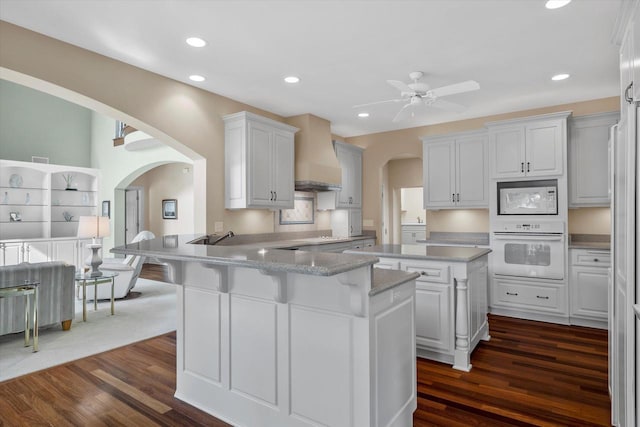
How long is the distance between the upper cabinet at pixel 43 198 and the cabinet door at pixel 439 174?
699 cm

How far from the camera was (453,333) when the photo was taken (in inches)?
120

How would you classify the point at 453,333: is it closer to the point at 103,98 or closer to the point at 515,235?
the point at 515,235

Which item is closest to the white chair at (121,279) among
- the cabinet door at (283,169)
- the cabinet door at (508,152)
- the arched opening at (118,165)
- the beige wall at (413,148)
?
the arched opening at (118,165)

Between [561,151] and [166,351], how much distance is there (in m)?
4.90

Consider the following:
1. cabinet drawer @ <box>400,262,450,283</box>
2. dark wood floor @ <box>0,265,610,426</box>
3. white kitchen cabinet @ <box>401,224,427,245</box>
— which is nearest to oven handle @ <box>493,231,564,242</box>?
dark wood floor @ <box>0,265,610,426</box>

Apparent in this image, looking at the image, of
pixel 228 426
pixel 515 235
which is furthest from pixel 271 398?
pixel 515 235

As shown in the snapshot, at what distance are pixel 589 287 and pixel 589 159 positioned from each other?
1527mm

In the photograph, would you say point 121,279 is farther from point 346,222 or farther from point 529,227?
point 529,227

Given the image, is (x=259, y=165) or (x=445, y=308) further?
(x=259, y=165)

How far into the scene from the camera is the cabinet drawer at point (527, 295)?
442 cm

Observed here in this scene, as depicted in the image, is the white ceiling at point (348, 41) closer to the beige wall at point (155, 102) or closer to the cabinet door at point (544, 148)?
the beige wall at point (155, 102)

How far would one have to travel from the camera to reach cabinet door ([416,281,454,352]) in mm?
3055

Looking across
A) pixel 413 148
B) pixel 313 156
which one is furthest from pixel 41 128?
pixel 413 148

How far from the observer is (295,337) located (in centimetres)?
197
